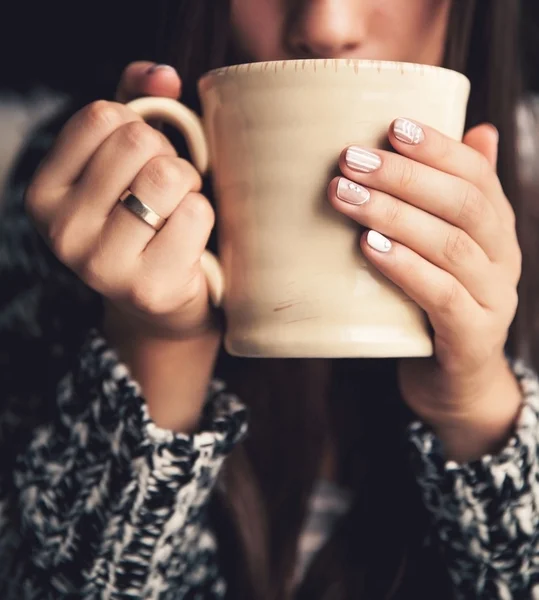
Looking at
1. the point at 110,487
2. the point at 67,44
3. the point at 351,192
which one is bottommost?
the point at 110,487

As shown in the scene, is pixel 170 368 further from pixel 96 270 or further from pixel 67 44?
pixel 67 44

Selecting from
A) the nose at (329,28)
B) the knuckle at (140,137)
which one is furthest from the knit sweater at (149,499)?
the nose at (329,28)

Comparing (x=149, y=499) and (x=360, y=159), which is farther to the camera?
(x=149, y=499)

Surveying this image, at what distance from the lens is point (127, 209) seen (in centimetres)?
55

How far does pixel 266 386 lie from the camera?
938mm

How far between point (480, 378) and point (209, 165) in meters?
0.32

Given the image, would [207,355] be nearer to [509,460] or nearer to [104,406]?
[104,406]

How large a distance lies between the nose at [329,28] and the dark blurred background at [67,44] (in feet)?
1.85

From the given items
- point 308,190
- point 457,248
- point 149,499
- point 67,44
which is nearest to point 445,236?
point 457,248

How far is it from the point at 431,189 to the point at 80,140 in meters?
0.29

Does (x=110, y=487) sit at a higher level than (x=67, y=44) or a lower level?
lower

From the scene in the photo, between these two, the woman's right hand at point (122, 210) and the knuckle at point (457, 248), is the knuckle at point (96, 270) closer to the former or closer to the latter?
the woman's right hand at point (122, 210)

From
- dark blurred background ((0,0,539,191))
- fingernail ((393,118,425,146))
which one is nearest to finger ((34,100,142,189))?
fingernail ((393,118,425,146))

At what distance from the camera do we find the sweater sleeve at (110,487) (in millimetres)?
647
